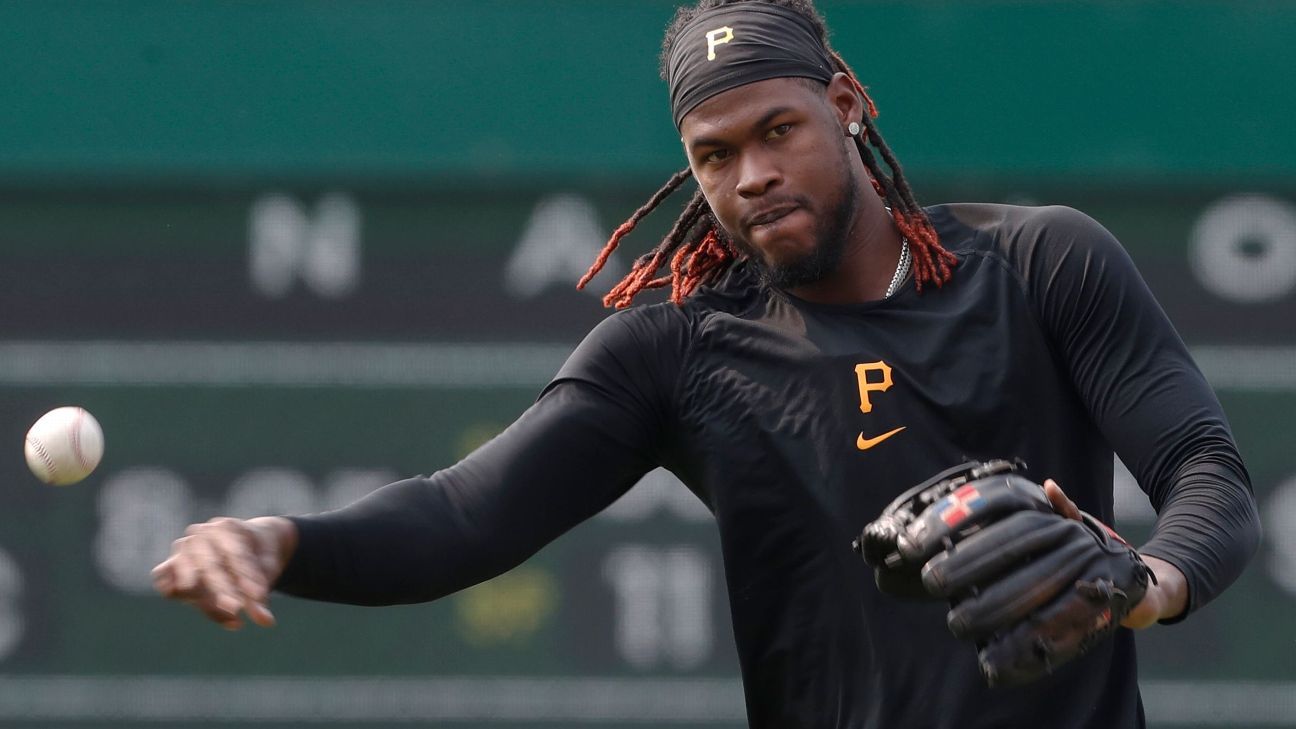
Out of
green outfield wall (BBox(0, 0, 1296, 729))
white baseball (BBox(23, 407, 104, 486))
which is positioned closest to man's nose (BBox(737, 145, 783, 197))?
white baseball (BBox(23, 407, 104, 486))

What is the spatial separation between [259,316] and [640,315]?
305cm

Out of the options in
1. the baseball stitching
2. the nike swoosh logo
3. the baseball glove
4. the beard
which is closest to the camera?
the baseball glove

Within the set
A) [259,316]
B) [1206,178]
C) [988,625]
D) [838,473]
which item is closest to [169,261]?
[259,316]

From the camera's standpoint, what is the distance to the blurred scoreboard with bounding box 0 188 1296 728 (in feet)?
19.8

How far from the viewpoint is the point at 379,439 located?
6.08 meters

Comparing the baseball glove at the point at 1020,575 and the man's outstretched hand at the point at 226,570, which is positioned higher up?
the man's outstretched hand at the point at 226,570

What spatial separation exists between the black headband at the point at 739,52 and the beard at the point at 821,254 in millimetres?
199

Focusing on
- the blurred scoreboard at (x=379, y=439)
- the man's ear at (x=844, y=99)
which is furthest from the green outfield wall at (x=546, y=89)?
the man's ear at (x=844, y=99)

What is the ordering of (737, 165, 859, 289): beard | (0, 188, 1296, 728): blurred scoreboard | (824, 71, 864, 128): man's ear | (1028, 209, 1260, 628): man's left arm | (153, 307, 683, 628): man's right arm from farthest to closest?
(0, 188, 1296, 728): blurred scoreboard < (824, 71, 864, 128): man's ear < (737, 165, 859, 289): beard < (153, 307, 683, 628): man's right arm < (1028, 209, 1260, 628): man's left arm

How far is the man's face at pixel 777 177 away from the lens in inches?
124

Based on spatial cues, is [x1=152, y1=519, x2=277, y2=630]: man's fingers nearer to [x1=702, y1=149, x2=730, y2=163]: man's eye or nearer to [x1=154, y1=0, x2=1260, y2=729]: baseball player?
[x1=154, y1=0, x2=1260, y2=729]: baseball player

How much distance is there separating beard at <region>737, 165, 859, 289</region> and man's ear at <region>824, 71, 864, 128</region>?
154 mm

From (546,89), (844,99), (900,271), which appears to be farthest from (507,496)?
(546,89)

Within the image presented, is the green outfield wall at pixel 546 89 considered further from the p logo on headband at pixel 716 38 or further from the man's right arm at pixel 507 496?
the man's right arm at pixel 507 496
